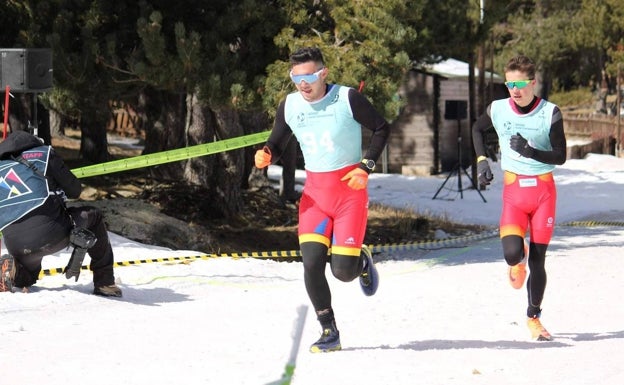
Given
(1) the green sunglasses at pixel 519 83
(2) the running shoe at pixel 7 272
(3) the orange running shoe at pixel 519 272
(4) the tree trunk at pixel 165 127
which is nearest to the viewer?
(1) the green sunglasses at pixel 519 83

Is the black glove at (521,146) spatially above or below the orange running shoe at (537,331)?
above

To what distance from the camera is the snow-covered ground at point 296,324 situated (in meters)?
6.65

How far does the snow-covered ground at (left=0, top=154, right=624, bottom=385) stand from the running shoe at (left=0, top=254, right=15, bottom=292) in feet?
0.49

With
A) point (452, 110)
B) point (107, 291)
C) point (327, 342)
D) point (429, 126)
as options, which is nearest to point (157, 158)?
point (107, 291)

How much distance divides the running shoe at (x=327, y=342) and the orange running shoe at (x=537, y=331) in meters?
1.57

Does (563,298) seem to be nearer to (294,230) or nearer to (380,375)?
(380,375)

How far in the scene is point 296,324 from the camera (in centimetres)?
375

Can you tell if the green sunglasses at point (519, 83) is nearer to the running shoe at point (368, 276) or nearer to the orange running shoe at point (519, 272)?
the orange running shoe at point (519, 272)

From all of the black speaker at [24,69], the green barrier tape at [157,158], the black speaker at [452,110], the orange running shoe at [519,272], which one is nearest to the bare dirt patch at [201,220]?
the green barrier tape at [157,158]

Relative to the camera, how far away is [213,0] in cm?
1575

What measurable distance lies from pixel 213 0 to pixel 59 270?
6071 millimetres

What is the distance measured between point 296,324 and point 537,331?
4583 millimetres

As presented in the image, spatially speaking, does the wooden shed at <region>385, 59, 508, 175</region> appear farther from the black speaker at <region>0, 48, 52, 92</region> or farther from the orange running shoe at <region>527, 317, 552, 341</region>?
the orange running shoe at <region>527, 317, 552, 341</region>

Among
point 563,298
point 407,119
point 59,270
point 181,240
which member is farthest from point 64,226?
point 407,119
